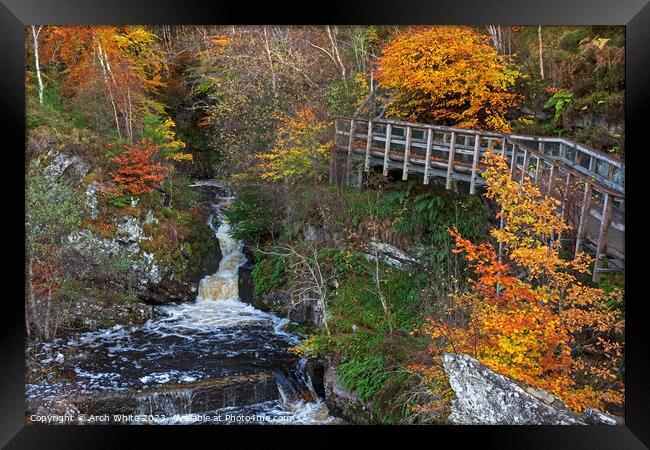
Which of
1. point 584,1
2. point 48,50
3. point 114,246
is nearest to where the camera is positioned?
point 584,1

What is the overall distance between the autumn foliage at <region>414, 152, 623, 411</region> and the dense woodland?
0.02 metres

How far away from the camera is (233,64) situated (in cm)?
649

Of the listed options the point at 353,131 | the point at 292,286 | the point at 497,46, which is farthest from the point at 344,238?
the point at 497,46

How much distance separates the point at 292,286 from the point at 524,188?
317 centimetres

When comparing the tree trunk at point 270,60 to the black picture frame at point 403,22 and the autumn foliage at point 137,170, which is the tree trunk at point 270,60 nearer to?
the black picture frame at point 403,22

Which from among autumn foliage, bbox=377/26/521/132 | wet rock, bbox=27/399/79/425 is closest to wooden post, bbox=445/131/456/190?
autumn foliage, bbox=377/26/521/132

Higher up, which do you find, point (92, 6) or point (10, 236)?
point (92, 6)

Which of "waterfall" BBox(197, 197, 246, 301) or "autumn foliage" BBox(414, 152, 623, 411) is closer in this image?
"autumn foliage" BBox(414, 152, 623, 411)

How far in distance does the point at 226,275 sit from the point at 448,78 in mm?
4059

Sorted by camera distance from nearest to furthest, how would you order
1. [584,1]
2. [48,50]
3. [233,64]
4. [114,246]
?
[584,1] < [48,50] < [233,64] < [114,246]

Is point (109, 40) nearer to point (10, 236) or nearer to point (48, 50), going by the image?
point (48, 50)

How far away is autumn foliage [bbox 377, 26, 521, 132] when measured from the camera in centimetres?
607

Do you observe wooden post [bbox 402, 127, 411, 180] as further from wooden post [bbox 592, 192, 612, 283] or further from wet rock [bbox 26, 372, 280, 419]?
wet rock [bbox 26, 372, 280, 419]

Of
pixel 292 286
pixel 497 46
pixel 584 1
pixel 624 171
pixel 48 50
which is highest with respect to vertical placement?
pixel 584 1
